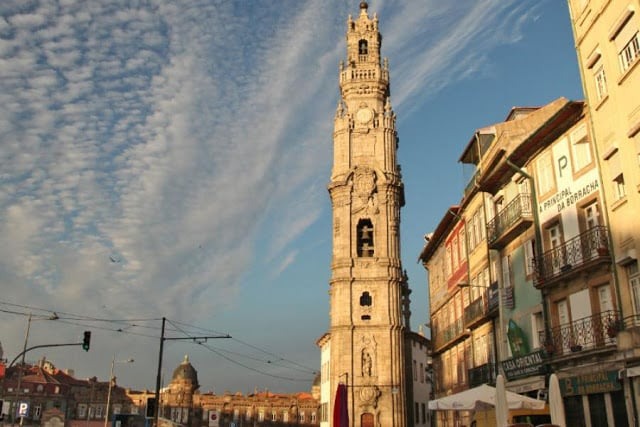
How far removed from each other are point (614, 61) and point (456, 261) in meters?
17.3

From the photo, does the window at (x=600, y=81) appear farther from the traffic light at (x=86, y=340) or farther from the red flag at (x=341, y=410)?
the traffic light at (x=86, y=340)

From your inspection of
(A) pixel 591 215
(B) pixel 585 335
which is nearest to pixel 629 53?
(A) pixel 591 215

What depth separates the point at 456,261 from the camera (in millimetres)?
34125

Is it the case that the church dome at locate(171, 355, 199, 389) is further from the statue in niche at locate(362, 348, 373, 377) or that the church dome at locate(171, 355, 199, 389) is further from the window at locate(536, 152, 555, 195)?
the window at locate(536, 152, 555, 195)

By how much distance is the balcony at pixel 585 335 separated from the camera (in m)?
17.4

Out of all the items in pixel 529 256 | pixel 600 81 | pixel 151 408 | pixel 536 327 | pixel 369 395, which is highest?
pixel 600 81

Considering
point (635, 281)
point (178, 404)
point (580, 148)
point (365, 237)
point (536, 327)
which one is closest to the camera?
point (635, 281)

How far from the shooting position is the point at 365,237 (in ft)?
176

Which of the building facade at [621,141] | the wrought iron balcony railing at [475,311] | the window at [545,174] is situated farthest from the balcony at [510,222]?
the building facade at [621,141]

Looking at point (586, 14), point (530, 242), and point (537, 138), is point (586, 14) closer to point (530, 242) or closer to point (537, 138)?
point (537, 138)

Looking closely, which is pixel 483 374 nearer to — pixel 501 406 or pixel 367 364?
pixel 501 406

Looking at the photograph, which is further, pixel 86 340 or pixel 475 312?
pixel 86 340

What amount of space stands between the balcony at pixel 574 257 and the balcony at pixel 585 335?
1431mm

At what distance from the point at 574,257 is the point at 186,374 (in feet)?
284
